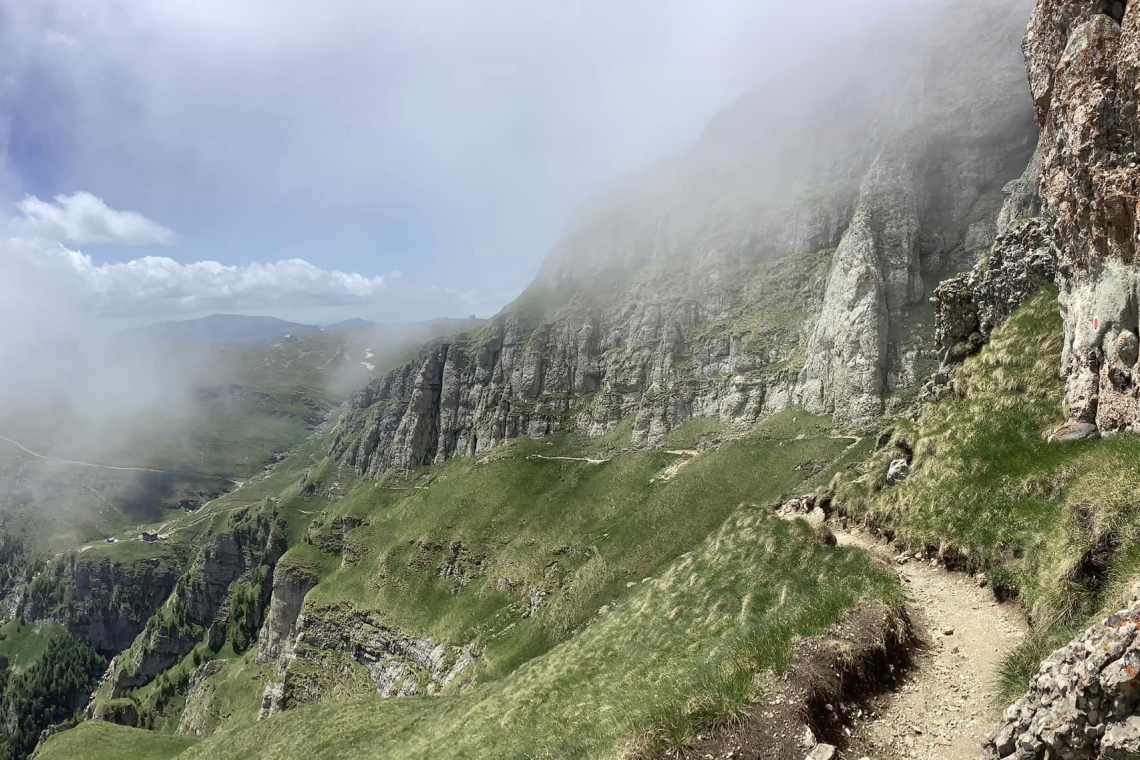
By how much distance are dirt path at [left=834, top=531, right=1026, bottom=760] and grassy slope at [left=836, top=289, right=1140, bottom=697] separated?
0.89 m

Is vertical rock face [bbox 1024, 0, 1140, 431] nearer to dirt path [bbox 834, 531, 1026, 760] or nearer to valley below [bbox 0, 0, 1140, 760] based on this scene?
valley below [bbox 0, 0, 1140, 760]

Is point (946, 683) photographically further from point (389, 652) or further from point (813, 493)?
point (389, 652)

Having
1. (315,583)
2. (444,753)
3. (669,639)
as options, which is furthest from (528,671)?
(315,583)

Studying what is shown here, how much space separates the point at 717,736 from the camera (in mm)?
10023

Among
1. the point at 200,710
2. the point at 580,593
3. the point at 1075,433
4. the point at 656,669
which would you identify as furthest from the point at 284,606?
the point at 1075,433

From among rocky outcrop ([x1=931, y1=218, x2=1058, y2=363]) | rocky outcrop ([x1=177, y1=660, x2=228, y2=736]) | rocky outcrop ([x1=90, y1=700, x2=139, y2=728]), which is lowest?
rocky outcrop ([x1=90, y1=700, x2=139, y2=728])

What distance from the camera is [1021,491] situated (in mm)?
18625

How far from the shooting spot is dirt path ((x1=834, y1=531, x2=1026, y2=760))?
9562 millimetres

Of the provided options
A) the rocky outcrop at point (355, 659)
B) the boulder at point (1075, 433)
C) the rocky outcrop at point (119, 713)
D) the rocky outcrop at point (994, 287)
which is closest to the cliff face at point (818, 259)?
the rocky outcrop at point (355, 659)

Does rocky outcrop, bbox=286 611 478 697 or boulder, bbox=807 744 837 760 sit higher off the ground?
boulder, bbox=807 744 837 760

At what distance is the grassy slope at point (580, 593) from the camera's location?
14938 millimetres

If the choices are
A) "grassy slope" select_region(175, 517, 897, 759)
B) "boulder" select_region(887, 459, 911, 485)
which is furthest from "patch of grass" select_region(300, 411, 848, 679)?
"boulder" select_region(887, 459, 911, 485)

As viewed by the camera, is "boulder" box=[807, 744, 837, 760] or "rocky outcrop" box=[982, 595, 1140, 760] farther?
"boulder" box=[807, 744, 837, 760]

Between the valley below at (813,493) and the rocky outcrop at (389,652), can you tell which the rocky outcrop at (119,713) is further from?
the rocky outcrop at (389,652)
